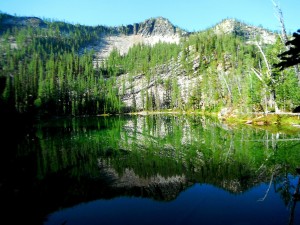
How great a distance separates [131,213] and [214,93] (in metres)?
132

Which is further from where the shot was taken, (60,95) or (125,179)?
(60,95)

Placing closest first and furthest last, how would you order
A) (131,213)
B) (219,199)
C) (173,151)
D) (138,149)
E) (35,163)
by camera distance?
(131,213), (219,199), (35,163), (173,151), (138,149)

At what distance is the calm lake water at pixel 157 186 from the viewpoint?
58.0 feet

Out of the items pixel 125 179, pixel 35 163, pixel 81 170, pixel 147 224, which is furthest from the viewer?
pixel 35 163

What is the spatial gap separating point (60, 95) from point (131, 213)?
6261 inches

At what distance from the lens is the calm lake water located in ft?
58.0

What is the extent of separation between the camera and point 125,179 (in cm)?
2647

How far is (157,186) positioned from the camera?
2420cm

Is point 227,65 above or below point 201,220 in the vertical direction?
above

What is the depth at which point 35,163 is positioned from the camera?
3291 centimetres

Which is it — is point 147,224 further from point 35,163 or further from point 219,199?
point 35,163

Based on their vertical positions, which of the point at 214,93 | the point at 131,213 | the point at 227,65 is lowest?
the point at 131,213

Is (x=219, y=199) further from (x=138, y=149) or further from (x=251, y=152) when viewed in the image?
(x=138, y=149)

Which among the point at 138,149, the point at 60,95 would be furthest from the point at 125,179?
the point at 60,95
